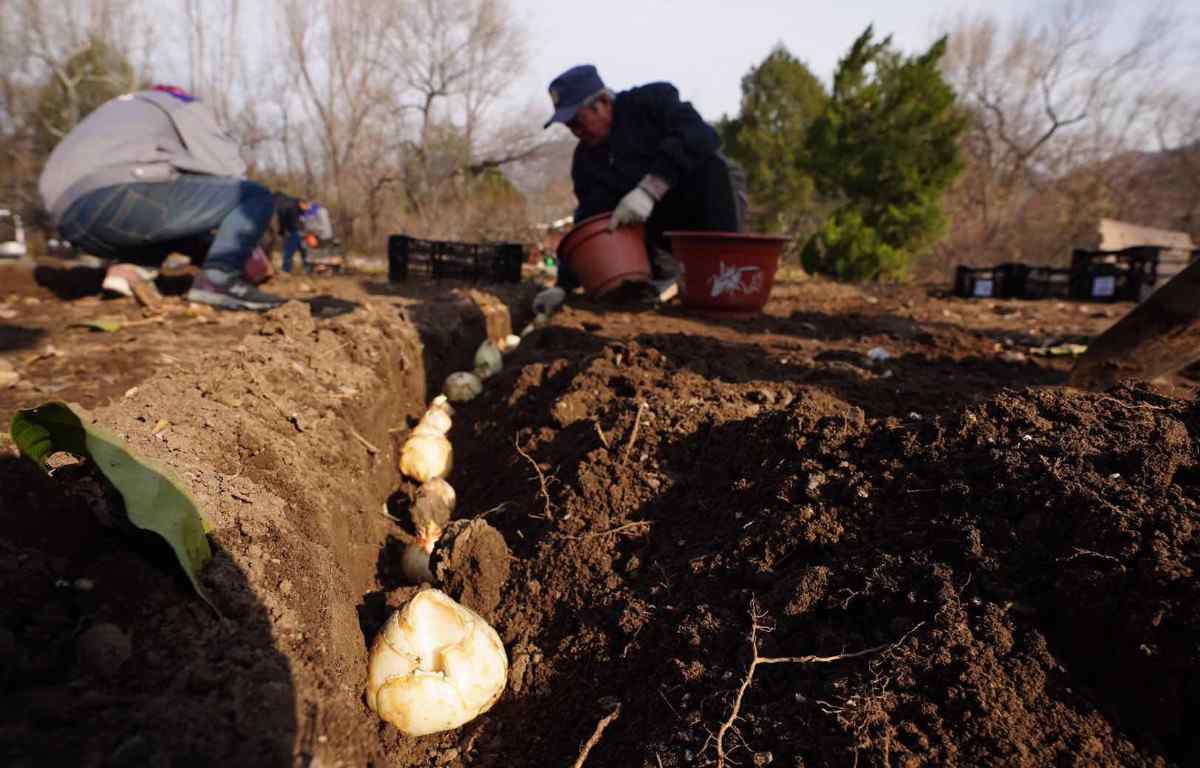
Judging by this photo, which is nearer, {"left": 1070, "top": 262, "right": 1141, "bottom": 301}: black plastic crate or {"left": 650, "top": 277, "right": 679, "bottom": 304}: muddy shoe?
{"left": 650, "top": 277, "right": 679, "bottom": 304}: muddy shoe

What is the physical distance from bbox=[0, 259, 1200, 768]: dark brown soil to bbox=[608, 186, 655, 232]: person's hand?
2.38 m

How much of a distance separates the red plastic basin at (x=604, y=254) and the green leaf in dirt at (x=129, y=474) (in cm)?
378

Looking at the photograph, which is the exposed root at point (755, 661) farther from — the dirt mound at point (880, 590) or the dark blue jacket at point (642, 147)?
the dark blue jacket at point (642, 147)

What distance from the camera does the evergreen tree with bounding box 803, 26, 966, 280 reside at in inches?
469

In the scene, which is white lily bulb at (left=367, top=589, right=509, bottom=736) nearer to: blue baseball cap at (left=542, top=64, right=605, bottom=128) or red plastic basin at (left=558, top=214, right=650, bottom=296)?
red plastic basin at (left=558, top=214, right=650, bottom=296)

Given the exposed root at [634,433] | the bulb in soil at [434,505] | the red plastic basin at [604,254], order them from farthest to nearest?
1. the red plastic basin at [604,254]
2. the bulb in soil at [434,505]
3. the exposed root at [634,433]

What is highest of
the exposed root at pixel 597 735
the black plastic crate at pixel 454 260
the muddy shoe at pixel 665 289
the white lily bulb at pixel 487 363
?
the black plastic crate at pixel 454 260

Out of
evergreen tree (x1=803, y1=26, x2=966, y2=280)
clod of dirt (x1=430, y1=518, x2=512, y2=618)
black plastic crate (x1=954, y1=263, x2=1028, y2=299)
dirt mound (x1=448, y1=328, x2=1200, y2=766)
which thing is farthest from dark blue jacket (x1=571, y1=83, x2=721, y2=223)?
evergreen tree (x1=803, y1=26, x2=966, y2=280)

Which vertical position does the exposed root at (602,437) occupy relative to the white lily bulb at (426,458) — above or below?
above

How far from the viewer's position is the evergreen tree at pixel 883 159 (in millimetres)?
11922

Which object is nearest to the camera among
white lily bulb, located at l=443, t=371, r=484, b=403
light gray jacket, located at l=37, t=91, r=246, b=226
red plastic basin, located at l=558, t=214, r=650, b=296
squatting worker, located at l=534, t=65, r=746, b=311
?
white lily bulb, located at l=443, t=371, r=484, b=403

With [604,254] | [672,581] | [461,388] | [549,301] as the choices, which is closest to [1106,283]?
[604,254]

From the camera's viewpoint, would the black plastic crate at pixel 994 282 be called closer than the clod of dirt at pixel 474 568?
No

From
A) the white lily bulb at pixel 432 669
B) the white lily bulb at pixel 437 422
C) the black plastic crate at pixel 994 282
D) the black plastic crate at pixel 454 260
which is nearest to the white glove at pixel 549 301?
the black plastic crate at pixel 454 260
